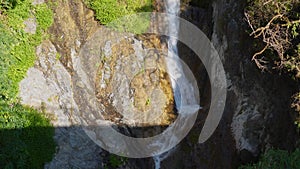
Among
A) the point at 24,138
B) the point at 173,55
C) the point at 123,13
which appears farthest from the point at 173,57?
the point at 24,138

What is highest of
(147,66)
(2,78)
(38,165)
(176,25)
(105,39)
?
(176,25)

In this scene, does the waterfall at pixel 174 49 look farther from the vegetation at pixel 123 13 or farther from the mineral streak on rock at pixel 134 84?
the vegetation at pixel 123 13

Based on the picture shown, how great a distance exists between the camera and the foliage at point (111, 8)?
365 inches

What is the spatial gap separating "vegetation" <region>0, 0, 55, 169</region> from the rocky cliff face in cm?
20

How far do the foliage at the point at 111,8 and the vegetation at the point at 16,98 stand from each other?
4.52 ft

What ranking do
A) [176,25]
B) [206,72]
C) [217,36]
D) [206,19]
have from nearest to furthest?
[217,36], [206,72], [206,19], [176,25]

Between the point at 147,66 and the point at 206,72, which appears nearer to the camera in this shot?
the point at 206,72

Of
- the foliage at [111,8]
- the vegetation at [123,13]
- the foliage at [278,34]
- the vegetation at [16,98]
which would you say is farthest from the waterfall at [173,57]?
the foliage at [278,34]

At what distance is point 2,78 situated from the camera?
712cm

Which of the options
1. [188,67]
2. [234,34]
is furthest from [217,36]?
[188,67]

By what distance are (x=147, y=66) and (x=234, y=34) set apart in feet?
9.42

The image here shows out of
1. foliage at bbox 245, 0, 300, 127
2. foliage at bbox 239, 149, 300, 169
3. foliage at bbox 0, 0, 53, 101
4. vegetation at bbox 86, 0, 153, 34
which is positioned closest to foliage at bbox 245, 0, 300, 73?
foliage at bbox 245, 0, 300, 127

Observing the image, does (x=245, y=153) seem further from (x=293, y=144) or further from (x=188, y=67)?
(x=188, y=67)

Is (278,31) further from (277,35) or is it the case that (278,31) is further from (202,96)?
(202,96)
